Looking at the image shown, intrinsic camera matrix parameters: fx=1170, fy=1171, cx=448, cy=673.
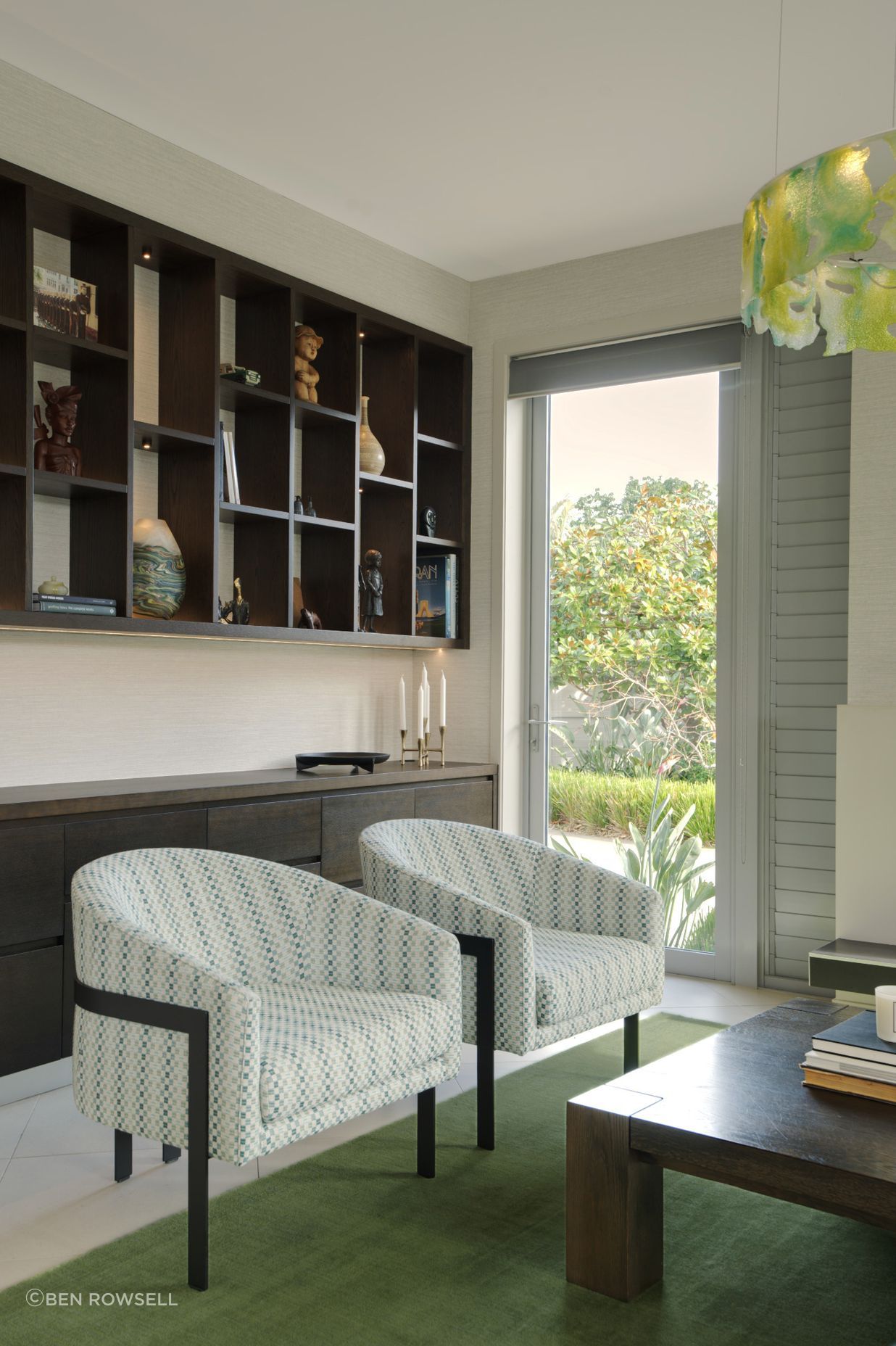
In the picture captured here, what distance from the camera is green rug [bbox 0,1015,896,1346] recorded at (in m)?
1.96

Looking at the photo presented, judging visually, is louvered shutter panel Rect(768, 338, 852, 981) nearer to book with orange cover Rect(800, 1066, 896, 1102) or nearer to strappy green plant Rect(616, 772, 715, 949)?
strappy green plant Rect(616, 772, 715, 949)

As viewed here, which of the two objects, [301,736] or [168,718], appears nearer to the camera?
[168,718]

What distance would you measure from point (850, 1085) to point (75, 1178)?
166cm

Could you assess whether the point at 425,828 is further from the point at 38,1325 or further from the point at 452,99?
the point at 452,99

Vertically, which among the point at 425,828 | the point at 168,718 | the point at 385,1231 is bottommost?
the point at 385,1231

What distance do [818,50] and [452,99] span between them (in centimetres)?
102

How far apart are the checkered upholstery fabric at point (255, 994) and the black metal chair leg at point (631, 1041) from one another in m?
0.78

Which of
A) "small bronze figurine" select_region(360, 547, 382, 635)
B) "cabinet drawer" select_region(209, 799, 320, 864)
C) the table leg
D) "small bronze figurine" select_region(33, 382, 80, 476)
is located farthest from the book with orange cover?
"small bronze figurine" select_region(360, 547, 382, 635)

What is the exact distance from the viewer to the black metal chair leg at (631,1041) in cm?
314

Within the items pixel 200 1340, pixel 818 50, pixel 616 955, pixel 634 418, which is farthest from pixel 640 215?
pixel 200 1340

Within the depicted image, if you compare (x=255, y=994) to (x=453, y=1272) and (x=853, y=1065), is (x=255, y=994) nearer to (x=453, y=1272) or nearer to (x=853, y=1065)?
(x=453, y=1272)

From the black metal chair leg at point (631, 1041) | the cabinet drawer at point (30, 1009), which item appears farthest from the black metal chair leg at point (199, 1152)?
the black metal chair leg at point (631, 1041)

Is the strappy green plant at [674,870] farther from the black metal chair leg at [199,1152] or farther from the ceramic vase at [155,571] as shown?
the black metal chair leg at [199,1152]

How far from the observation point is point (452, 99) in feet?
11.2
